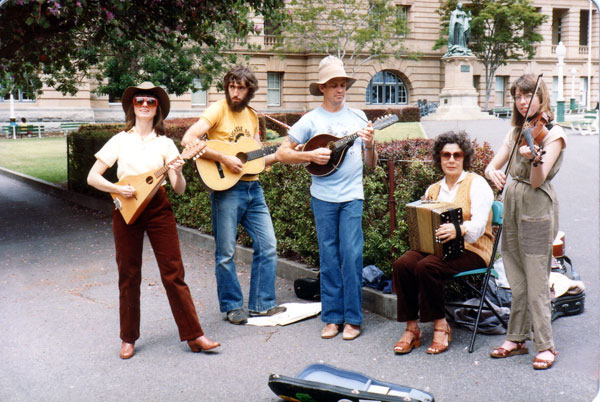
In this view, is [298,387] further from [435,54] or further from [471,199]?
[435,54]

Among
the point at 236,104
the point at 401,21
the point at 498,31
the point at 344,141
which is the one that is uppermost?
the point at 401,21

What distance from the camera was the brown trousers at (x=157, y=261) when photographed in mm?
4781

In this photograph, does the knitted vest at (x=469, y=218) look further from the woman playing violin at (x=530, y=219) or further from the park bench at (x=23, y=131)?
the park bench at (x=23, y=131)

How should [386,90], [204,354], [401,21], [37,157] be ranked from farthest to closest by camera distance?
1. [401,21]
2. [386,90]
3. [37,157]
4. [204,354]

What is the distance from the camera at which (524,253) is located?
179 inches

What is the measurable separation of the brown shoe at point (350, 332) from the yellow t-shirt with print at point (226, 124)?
152cm

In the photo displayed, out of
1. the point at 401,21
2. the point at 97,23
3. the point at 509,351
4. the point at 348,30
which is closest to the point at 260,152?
the point at 509,351

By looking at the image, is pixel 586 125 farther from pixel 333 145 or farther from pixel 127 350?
pixel 127 350

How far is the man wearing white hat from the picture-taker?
5.15m

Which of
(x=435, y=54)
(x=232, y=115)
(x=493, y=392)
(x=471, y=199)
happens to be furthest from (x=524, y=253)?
(x=435, y=54)

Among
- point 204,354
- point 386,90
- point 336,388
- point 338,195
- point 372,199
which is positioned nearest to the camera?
point 336,388

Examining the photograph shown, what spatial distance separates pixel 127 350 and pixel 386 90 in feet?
78.0

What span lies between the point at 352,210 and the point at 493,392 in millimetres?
1785

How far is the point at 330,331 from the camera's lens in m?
5.24
